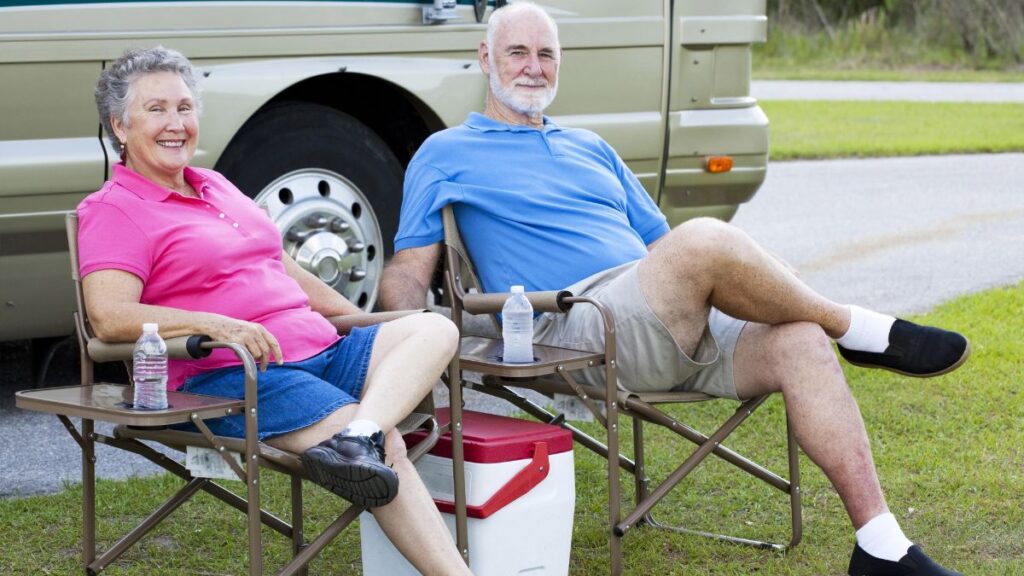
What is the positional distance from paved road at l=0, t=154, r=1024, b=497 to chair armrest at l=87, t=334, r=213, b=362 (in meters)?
1.25

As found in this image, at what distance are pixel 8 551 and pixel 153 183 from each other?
109 centimetres

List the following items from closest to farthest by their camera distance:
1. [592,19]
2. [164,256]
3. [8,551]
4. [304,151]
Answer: [164,256] < [8,551] < [304,151] < [592,19]

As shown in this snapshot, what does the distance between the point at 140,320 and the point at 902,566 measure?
6.06 feet

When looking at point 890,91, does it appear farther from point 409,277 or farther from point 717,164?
point 409,277

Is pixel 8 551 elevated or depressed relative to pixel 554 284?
depressed

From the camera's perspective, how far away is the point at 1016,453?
5.05 metres

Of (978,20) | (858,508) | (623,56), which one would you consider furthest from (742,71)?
(978,20)

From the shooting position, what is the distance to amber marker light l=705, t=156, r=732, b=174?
6.56 m

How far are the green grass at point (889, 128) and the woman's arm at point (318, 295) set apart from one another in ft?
34.5

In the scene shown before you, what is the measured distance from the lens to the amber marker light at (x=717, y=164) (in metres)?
6.56

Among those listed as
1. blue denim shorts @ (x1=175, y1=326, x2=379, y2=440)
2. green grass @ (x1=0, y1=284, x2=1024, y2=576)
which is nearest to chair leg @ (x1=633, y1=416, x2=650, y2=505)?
green grass @ (x1=0, y1=284, x2=1024, y2=576)

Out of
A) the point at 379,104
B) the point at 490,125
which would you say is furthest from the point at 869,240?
the point at 490,125

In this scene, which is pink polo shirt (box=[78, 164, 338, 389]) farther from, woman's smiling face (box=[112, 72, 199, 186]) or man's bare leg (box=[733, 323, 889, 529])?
man's bare leg (box=[733, 323, 889, 529])

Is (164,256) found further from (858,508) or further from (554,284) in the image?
(858,508)
